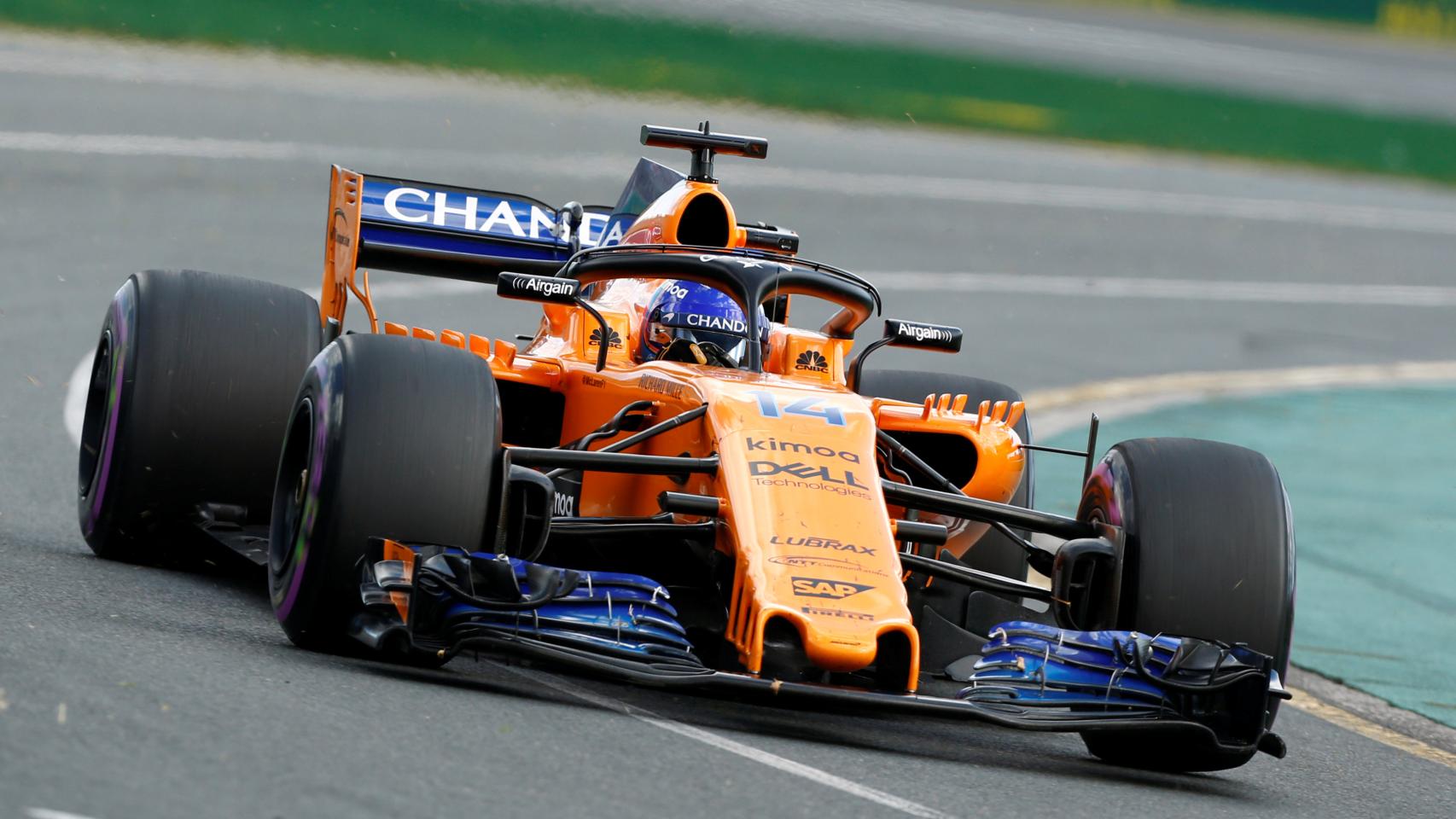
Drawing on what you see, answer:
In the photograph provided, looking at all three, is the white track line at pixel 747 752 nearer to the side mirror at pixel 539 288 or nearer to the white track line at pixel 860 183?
the side mirror at pixel 539 288

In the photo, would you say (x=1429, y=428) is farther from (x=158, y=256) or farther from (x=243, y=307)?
(x=243, y=307)

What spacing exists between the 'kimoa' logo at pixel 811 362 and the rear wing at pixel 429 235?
1.83m

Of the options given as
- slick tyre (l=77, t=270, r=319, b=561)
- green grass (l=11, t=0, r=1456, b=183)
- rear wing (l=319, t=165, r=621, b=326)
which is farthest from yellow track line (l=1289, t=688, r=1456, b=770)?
green grass (l=11, t=0, r=1456, b=183)

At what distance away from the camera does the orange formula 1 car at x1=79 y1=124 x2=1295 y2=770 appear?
588 cm

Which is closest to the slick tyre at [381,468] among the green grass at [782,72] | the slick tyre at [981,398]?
the slick tyre at [981,398]

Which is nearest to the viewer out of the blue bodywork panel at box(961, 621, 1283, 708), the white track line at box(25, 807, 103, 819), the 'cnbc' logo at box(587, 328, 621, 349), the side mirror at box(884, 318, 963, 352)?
the white track line at box(25, 807, 103, 819)

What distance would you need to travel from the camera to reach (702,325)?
7.50 metres

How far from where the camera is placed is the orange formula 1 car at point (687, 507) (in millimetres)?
5875

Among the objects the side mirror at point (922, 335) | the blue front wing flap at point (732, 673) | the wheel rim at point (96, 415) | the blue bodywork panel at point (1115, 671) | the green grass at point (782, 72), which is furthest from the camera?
the green grass at point (782, 72)

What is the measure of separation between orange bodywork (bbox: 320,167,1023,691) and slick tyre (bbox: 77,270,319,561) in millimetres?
513

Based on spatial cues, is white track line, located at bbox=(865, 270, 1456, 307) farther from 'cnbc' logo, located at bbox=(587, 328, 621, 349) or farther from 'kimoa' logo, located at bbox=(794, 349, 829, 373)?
'cnbc' logo, located at bbox=(587, 328, 621, 349)

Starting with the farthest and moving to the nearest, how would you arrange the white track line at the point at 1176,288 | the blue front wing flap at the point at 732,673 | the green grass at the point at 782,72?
the white track line at the point at 1176,288
the green grass at the point at 782,72
the blue front wing flap at the point at 732,673

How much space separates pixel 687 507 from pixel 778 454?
33 centimetres

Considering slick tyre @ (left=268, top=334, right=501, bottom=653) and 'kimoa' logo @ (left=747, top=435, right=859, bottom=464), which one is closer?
slick tyre @ (left=268, top=334, right=501, bottom=653)
